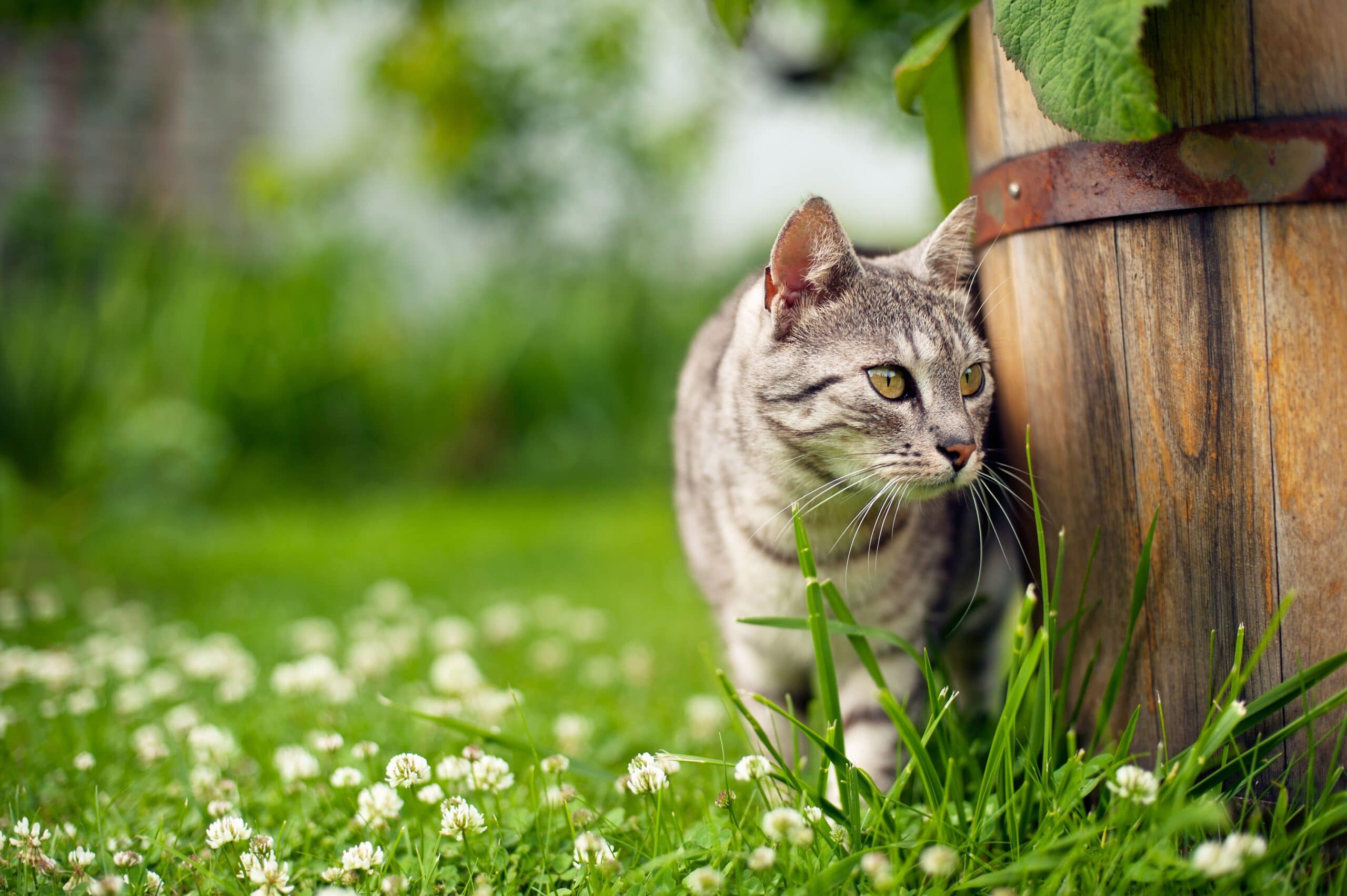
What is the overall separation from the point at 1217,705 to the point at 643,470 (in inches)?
183

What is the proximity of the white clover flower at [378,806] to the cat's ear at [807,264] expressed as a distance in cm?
95

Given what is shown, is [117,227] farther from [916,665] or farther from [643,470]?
[916,665]

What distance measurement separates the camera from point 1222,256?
1.31m

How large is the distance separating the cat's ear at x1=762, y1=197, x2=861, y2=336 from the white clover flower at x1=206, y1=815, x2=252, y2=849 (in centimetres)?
110

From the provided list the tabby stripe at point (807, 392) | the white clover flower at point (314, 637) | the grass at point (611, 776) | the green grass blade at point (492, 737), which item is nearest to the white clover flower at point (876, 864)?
the grass at point (611, 776)

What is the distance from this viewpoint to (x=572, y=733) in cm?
205

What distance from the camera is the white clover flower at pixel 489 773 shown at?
1482 millimetres

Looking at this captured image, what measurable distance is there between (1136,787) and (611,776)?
800 mm

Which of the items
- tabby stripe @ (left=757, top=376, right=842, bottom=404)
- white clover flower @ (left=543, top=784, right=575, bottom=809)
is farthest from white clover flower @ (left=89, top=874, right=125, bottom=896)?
tabby stripe @ (left=757, top=376, right=842, bottom=404)

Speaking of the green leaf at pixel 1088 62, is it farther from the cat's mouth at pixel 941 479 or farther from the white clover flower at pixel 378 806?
the white clover flower at pixel 378 806

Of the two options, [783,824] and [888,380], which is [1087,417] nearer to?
[888,380]

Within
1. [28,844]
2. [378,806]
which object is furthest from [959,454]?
[28,844]

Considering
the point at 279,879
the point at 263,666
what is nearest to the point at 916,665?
the point at 279,879

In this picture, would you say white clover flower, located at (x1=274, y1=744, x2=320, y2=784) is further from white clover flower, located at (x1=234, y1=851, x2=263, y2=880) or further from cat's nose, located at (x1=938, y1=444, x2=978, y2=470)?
cat's nose, located at (x1=938, y1=444, x2=978, y2=470)
